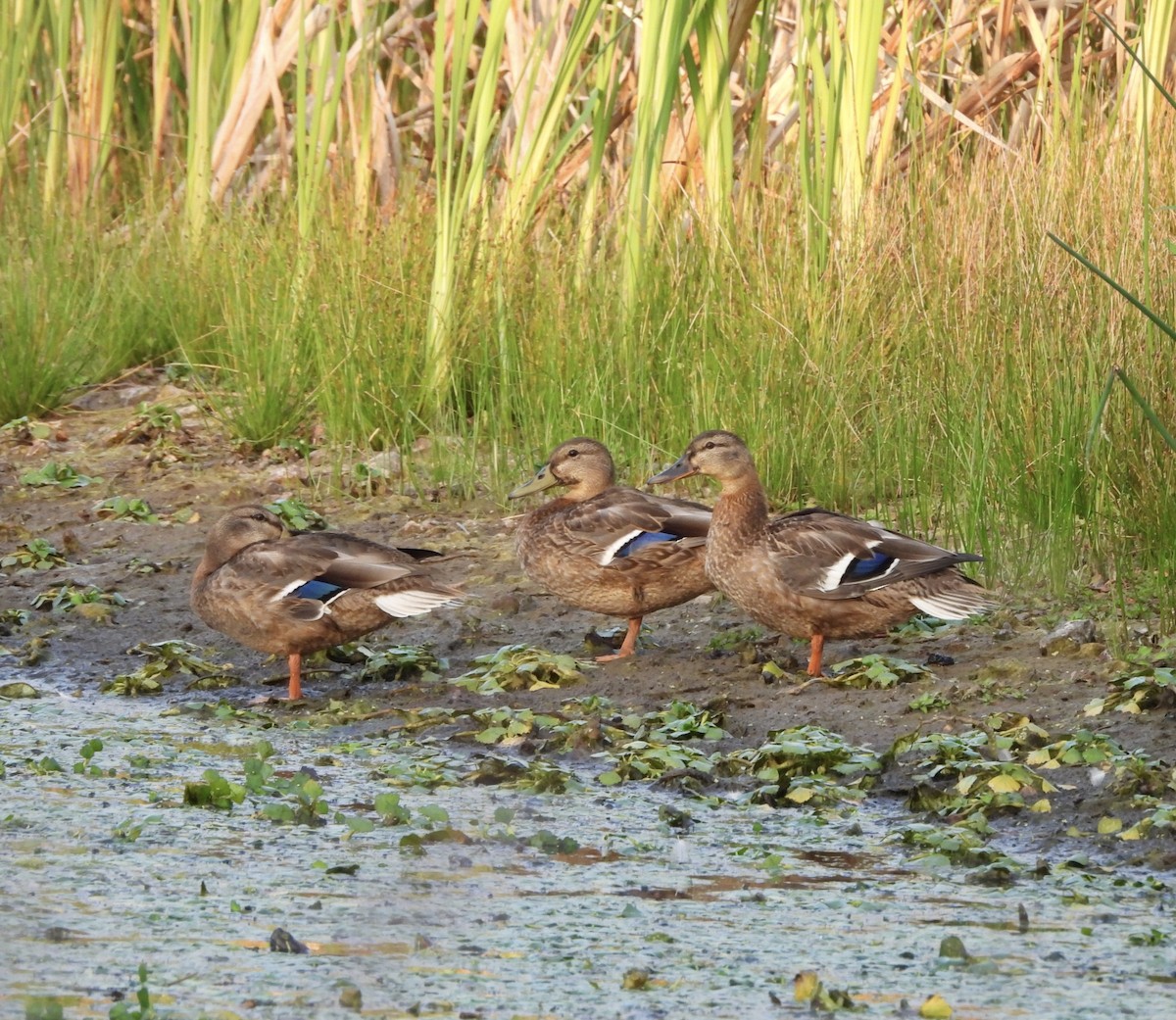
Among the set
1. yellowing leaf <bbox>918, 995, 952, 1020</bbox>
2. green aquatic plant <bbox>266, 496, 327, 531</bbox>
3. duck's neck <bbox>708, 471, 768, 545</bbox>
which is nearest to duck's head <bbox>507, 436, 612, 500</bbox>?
duck's neck <bbox>708, 471, 768, 545</bbox>

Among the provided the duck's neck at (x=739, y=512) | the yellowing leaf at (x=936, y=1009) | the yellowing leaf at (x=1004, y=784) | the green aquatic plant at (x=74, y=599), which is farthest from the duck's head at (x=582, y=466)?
the yellowing leaf at (x=936, y=1009)

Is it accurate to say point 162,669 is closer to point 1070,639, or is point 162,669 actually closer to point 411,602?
point 411,602

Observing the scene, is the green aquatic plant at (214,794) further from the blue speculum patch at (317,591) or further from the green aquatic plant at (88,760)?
the blue speculum patch at (317,591)

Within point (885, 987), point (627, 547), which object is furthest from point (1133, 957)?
point (627, 547)

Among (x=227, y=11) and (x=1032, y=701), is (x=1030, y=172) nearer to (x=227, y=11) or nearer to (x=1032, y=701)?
(x=1032, y=701)

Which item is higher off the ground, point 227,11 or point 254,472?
point 227,11

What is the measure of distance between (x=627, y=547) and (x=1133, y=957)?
3.37 meters

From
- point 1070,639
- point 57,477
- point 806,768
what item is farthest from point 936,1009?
point 57,477

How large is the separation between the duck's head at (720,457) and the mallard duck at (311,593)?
107 centimetres

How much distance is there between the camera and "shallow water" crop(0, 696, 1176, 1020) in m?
3.81

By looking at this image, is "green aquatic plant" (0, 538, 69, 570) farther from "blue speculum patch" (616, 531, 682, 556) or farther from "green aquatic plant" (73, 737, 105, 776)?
"blue speculum patch" (616, 531, 682, 556)

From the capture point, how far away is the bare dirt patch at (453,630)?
6.08m

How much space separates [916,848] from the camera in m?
4.89

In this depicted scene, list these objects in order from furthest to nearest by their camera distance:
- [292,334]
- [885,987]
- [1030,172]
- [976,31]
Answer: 1. [976,31]
2. [292,334]
3. [1030,172]
4. [885,987]
